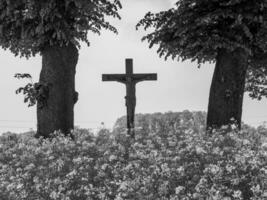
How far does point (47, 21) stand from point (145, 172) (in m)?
9.50

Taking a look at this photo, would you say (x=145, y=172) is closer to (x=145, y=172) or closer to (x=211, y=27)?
(x=145, y=172)

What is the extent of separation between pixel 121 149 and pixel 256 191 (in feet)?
17.6

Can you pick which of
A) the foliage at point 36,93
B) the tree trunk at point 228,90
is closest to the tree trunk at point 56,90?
the foliage at point 36,93

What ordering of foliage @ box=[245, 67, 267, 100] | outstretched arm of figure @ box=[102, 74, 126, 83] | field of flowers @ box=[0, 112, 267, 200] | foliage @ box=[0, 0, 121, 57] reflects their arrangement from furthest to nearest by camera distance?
foliage @ box=[245, 67, 267, 100]
outstretched arm of figure @ box=[102, 74, 126, 83]
foliage @ box=[0, 0, 121, 57]
field of flowers @ box=[0, 112, 267, 200]

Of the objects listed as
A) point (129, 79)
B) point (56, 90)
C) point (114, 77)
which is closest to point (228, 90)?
point (129, 79)

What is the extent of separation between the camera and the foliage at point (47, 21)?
1902 centimetres

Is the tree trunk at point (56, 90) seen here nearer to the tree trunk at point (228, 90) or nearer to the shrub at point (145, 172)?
the shrub at point (145, 172)

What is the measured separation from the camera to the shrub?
1052 cm

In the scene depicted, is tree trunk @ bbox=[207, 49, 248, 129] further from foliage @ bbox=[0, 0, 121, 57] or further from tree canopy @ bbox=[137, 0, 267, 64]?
foliage @ bbox=[0, 0, 121, 57]

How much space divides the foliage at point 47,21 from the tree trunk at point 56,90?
470 millimetres

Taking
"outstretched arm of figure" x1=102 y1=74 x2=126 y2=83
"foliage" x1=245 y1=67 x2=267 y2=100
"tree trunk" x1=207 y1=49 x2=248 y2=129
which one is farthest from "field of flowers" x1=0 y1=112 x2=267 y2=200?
"foliage" x1=245 y1=67 x2=267 y2=100

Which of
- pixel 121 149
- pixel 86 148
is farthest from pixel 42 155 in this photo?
pixel 121 149

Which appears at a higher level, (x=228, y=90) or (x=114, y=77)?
(x=114, y=77)

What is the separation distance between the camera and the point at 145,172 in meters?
11.8
